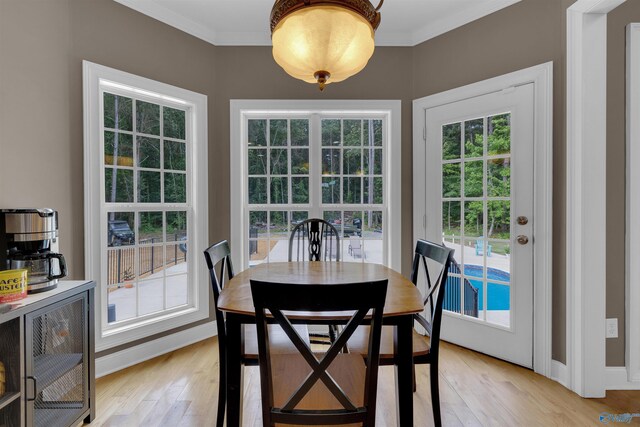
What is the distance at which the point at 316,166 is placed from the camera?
2.99 metres

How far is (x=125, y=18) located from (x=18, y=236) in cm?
174

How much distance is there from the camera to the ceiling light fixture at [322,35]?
4.22 feet

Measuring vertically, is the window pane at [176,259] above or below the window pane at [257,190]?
below

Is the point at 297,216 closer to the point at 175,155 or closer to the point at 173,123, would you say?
the point at 175,155

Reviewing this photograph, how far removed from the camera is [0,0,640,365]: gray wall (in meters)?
1.87

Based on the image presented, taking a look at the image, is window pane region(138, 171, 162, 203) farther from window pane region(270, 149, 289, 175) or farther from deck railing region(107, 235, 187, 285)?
window pane region(270, 149, 289, 175)

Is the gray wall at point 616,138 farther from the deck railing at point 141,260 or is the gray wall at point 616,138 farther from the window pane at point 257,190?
the deck railing at point 141,260

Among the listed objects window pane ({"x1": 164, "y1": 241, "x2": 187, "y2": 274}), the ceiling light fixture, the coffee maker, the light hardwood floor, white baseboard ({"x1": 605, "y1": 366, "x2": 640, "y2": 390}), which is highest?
the ceiling light fixture

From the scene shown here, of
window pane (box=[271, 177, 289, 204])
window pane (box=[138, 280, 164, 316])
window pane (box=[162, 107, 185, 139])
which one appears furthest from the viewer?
window pane (box=[271, 177, 289, 204])

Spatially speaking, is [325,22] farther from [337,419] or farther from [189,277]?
[189,277]

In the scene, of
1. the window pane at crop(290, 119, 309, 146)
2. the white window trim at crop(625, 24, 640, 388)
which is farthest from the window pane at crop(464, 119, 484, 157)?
the window pane at crop(290, 119, 309, 146)

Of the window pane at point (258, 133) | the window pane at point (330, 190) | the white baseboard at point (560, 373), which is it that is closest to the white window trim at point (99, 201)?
the window pane at point (258, 133)

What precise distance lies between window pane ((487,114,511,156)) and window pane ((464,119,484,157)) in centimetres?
6

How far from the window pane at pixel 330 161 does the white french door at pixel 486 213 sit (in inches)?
31.7
